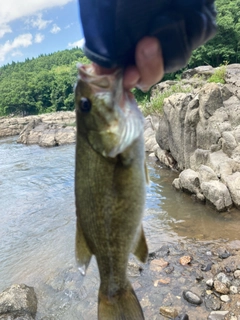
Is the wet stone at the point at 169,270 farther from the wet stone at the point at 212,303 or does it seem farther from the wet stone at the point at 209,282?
the wet stone at the point at 212,303

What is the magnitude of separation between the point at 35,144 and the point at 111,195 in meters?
35.5

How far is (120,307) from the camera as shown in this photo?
228 cm

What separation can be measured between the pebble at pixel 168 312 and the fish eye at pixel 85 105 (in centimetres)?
530

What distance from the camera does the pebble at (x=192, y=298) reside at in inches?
248

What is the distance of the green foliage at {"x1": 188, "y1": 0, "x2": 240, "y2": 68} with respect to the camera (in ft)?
146

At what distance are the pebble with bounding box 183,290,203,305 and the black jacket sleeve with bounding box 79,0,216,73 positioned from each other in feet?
18.4

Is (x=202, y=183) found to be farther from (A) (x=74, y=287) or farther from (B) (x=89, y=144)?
(B) (x=89, y=144)

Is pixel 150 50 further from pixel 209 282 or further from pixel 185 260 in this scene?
pixel 185 260

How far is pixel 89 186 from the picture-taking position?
210 centimetres

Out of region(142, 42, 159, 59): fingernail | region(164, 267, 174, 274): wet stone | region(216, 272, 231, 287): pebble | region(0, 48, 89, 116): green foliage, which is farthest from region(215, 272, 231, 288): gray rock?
region(0, 48, 89, 116): green foliage

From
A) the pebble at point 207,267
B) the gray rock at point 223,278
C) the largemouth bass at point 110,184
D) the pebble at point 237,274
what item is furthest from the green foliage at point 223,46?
the largemouth bass at point 110,184

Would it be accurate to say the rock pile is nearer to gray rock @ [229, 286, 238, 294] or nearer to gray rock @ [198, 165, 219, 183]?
gray rock @ [198, 165, 219, 183]

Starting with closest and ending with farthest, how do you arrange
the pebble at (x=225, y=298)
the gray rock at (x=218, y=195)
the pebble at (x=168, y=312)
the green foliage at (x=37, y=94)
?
the pebble at (x=168, y=312), the pebble at (x=225, y=298), the gray rock at (x=218, y=195), the green foliage at (x=37, y=94)

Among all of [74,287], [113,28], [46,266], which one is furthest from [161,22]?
[46,266]
